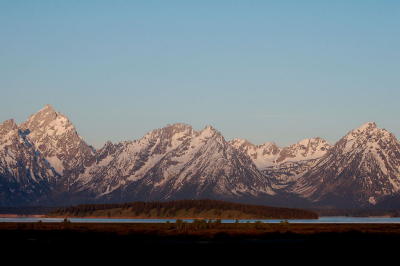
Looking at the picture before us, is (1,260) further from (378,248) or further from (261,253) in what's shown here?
(378,248)

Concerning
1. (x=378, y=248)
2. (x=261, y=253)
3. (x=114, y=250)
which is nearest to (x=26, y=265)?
(x=114, y=250)

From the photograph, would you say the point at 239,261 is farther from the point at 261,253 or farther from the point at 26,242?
the point at 26,242

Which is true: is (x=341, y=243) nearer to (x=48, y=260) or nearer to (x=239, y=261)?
(x=239, y=261)

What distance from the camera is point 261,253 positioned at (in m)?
164

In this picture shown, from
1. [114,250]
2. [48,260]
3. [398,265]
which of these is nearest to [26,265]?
[48,260]

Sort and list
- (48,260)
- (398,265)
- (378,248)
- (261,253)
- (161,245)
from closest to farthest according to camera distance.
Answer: (398,265) → (48,260) → (261,253) → (378,248) → (161,245)

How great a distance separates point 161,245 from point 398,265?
224 ft

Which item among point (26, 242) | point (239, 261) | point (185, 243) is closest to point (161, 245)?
point (185, 243)

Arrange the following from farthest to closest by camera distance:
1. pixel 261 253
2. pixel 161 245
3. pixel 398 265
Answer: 1. pixel 161 245
2. pixel 261 253
3. pixel 398 265

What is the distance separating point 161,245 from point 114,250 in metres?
20.7

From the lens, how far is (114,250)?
562 feet

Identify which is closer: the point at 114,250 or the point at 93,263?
the point at 93,263

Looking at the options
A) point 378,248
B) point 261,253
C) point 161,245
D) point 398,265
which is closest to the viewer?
point 398,265

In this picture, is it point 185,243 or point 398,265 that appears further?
point 185,243
